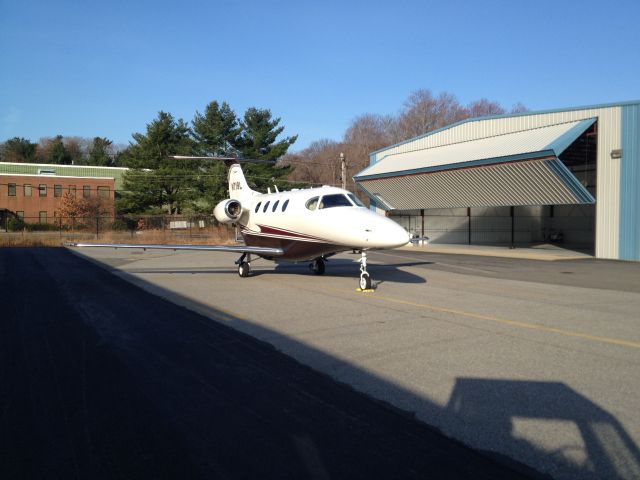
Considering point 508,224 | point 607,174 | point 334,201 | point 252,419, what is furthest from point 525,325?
point 508,224

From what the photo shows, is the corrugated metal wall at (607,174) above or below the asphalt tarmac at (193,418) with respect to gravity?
above

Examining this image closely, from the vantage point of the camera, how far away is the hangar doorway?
41344mm

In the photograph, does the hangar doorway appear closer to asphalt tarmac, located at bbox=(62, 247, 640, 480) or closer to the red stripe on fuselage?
the red stripe on fuselage

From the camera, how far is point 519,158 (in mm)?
26859

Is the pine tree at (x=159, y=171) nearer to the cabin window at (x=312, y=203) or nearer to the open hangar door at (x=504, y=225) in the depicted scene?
the open hangar door at (x=504, y=225)

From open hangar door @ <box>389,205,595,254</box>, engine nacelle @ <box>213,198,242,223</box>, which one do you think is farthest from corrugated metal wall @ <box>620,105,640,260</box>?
engine nacelle @ <box>213,198,242,223</box>

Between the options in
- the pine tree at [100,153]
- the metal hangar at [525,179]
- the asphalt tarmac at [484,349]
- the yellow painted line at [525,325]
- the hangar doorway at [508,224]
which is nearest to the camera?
the asphalt tarmac at [484,349]

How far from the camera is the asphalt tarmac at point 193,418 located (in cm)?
384

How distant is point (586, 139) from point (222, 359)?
1178 inches

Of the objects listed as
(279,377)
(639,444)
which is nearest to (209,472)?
(279,377)

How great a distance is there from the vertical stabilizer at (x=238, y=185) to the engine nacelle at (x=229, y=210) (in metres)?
1.29

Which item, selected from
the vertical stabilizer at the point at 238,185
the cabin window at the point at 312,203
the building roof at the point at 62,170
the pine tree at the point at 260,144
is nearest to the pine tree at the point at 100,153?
the building roof at the point at 62,170

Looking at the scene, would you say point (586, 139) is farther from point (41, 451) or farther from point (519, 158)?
point (41, 451)

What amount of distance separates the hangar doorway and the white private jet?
80.9ft
